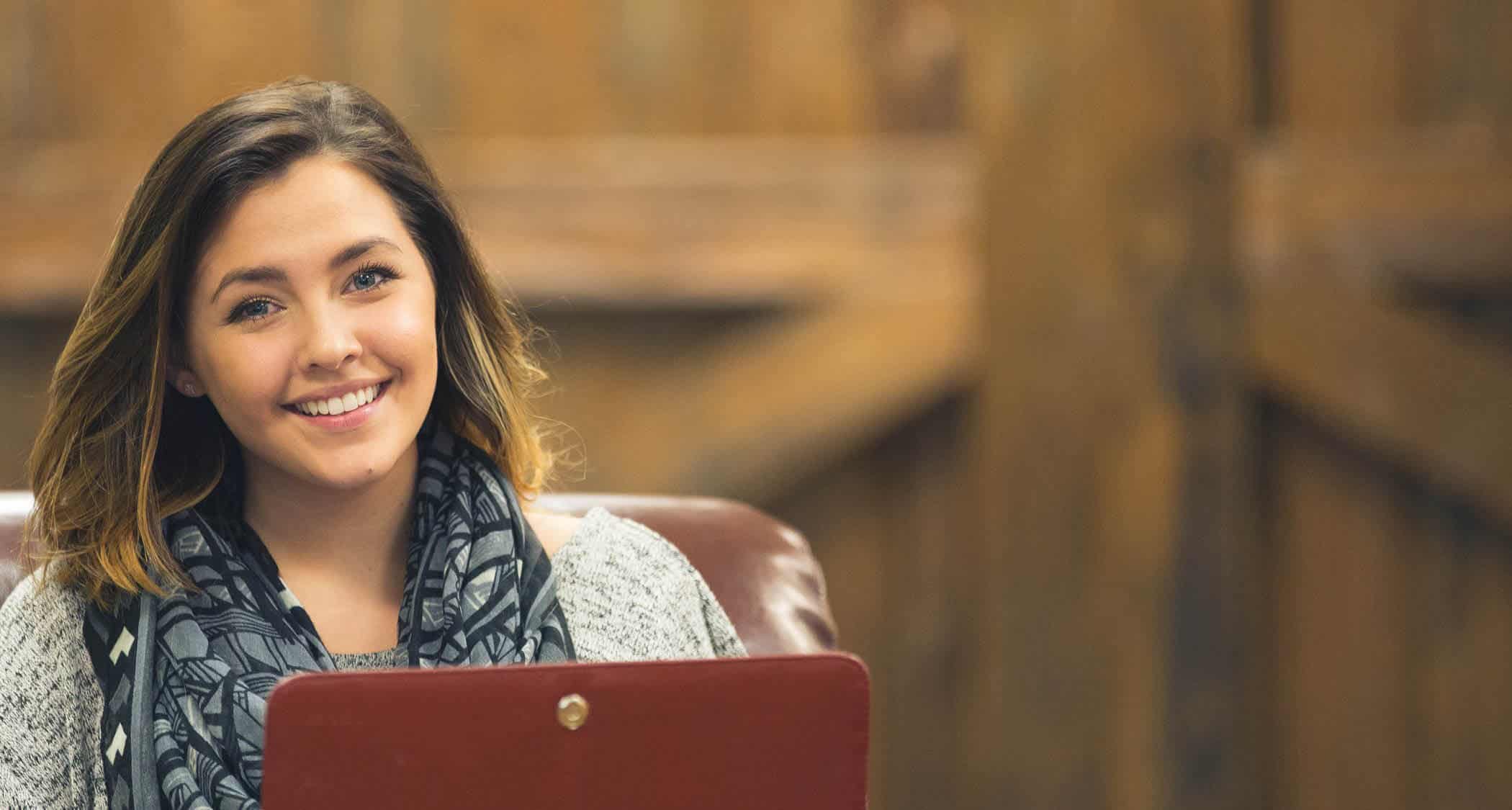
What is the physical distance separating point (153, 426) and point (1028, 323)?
1.48 metres

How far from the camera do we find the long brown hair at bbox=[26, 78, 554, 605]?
3.95 ft

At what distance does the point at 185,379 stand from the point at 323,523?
14cm

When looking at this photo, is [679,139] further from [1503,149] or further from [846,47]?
[1503,149]

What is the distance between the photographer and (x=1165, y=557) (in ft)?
8.15

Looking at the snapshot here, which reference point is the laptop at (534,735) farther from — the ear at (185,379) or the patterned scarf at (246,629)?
the ear at (185,379)

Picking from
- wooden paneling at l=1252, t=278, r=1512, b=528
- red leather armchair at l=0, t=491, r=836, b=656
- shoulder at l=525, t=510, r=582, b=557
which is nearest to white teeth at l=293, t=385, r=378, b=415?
shoulder at l=525, t=510, r=582, b=557

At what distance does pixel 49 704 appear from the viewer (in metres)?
1.22

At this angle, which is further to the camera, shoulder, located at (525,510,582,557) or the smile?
shoulder, located at (525,510,582,557)

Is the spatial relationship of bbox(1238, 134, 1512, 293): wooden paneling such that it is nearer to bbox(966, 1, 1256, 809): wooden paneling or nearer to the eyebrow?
bbox(966, 1, 1256, 809): wooden paneling

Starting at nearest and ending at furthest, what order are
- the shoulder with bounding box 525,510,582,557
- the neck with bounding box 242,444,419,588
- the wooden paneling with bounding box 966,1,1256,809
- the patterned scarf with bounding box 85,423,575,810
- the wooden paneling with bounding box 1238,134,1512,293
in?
the patterned scarf with bounding box 85,423,575,810, the neck with bounding box 242,444,419,588, the shoulder with bounding box 525,510,582,557, the wooden paneling with bounding box 966,1,1256,809, the wooden paneling with bounding box 1238,134,1512,293

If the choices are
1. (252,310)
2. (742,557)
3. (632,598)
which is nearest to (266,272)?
(252,310)

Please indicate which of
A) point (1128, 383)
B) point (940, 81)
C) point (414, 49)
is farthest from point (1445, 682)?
point (414, 49)

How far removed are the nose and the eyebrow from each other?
0.03m

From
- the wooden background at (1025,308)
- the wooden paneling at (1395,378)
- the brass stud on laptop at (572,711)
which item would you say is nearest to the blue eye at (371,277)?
the brass stud on laptop at (572,711)
